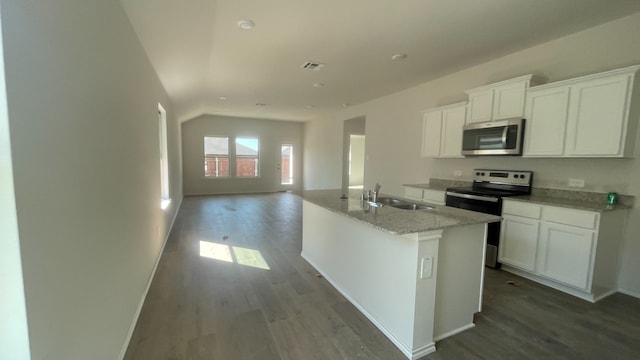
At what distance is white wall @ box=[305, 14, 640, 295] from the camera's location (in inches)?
104

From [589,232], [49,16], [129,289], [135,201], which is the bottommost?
[129,289]

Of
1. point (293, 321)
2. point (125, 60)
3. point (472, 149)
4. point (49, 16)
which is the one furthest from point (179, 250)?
point (472, 149)

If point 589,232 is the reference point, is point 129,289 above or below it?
below

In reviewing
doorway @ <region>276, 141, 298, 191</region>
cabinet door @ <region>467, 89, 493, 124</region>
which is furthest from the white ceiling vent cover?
doorway @ <region>276, 141, 298, 191</region>

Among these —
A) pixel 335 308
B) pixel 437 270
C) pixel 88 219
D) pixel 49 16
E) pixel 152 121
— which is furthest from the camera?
pixel 152 121

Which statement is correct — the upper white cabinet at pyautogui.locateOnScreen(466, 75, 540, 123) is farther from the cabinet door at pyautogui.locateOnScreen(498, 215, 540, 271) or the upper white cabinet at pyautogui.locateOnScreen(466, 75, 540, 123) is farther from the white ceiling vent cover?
the white ceiling vent cover

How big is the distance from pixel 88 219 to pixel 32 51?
30.4 inches

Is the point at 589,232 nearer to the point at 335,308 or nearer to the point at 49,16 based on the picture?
the point at 335,308

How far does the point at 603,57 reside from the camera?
275 centimetres

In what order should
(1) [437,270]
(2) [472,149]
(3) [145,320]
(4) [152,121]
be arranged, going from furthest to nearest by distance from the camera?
(2) [472,149], (4) [152,121], (3) [145,320], (1) [437,270]

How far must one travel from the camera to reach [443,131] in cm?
415

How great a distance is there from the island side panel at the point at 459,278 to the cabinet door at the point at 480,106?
208cm

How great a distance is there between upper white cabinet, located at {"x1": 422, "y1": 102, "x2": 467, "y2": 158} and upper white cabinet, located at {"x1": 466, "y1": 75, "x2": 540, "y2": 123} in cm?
18

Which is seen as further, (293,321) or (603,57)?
(603,57)
